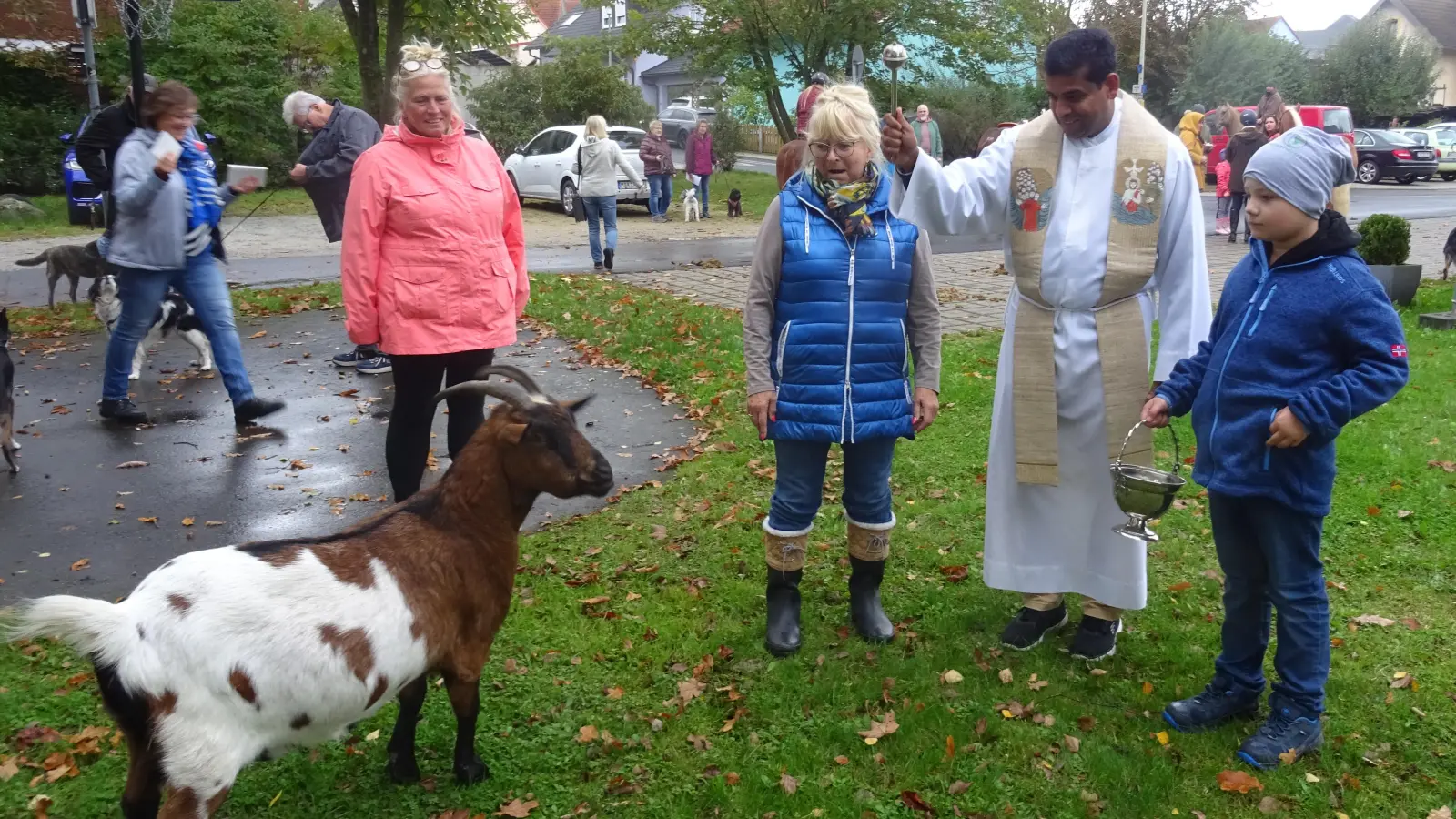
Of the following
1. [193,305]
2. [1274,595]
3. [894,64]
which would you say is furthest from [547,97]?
[1274,595]

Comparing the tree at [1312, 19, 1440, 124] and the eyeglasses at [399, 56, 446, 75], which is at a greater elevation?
the tree at [1312, 19, 1440, 124]

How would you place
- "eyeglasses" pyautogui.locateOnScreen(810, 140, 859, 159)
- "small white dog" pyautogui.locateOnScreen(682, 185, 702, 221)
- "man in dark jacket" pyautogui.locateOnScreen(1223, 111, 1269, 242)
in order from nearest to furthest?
1. "eyeglasses" pyautogui.locateOnScreen(810, 140, 859, 159)
2. "man in dark jacket" pyautogui.locateOnScreen(1223, 111, 1269, 242)
3. "small white dog" pyautogui.locateOnScreen(682, 185, 702, 221)

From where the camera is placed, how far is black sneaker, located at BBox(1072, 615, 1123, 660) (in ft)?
14.6

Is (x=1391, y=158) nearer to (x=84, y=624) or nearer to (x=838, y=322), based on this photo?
(x=838, y=322)

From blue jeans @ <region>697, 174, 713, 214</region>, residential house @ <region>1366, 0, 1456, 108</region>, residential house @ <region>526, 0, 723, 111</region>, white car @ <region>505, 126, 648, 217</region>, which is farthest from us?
residential house @ <region>1366, 0, 1456, 108</region>

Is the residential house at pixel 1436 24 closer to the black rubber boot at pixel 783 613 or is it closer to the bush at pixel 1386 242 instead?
Answer: the bush at pixel 1386 242

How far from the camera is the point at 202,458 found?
7.06 metres

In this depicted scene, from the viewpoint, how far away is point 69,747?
151 inches

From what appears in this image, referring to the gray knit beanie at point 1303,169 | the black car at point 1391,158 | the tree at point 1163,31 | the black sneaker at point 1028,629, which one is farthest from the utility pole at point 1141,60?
the gray knit beanie at point 1303,169

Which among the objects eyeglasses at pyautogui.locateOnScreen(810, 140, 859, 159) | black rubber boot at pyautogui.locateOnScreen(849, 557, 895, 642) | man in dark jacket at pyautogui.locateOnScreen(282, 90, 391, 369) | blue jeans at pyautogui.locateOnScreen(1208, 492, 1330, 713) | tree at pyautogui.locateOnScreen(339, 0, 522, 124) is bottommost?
black rubber boot at pyautogui.locateOnScreen(849, 557, 895, 642)

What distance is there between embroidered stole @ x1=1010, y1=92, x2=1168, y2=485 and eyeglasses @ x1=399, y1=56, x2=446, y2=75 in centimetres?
242

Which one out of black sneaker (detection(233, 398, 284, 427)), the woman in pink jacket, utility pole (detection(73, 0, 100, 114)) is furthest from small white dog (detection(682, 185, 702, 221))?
the woman in pink jacket

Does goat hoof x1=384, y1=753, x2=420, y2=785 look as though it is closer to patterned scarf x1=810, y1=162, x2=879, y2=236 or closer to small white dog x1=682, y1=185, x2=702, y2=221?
patterned scarf x1=810, y1=162, x2=879, y2=236

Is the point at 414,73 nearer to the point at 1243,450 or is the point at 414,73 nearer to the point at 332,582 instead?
the point at 332,582
